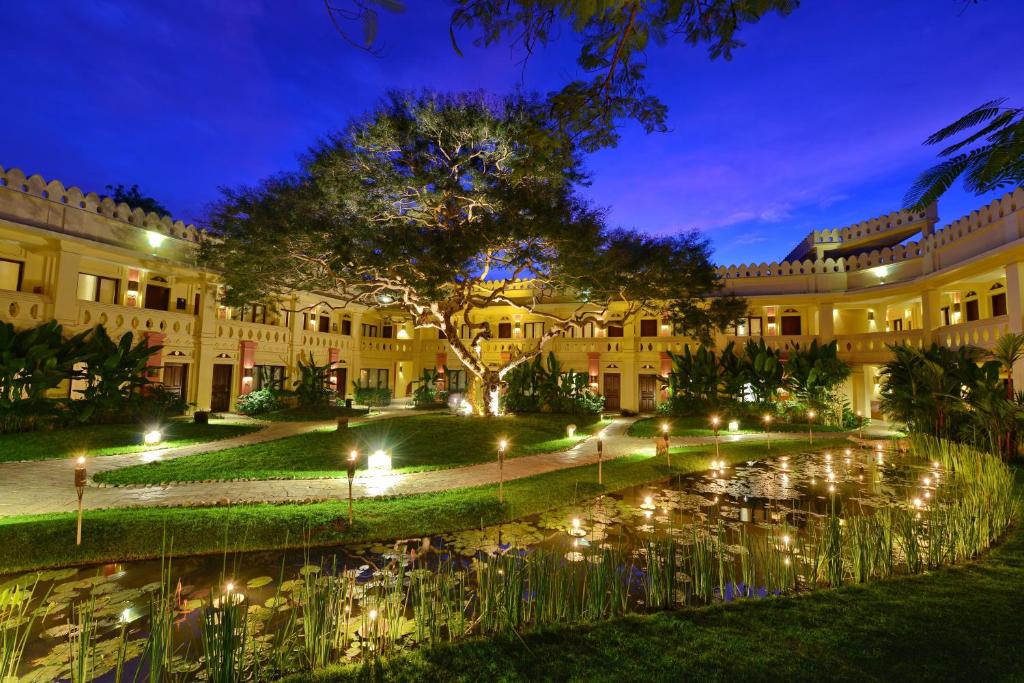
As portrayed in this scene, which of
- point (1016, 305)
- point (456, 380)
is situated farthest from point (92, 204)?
point (1016, 305)

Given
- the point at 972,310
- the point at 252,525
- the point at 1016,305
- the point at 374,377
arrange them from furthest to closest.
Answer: the point at 374,377, the point at 972,310, the point at 1016,305, the point at 252,525

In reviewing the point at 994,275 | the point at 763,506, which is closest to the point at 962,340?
the point at 994,275

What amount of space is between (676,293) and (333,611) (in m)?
18.8

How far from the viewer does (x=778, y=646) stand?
3.76 meters

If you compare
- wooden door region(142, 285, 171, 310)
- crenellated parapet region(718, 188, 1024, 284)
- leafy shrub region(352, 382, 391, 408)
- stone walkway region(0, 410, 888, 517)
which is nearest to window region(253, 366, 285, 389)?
leafy shrub region(352, 382, 391, 408)

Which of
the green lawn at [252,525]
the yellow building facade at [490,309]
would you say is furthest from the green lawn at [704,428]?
the green lawn at [252,525]

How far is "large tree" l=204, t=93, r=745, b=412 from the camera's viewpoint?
559 inches

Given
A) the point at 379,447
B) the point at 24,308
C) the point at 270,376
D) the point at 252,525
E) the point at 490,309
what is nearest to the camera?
the point at 252,525

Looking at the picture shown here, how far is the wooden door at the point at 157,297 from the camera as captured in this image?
68.2 feet

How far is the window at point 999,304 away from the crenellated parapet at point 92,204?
1333 inches

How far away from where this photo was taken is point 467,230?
15.4m

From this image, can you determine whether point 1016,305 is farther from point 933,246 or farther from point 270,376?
point 270,376

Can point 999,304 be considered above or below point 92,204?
below

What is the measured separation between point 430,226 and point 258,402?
12.5 m
